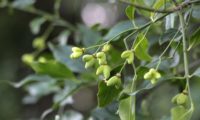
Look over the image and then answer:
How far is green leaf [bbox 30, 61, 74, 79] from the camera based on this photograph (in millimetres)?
1142

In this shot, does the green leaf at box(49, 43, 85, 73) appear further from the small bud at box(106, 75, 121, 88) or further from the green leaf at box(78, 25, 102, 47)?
the small bud at box(106, 75, 121, 88)

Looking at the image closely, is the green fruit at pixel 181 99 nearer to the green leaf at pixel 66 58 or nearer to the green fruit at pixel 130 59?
the green fruit at pixel 130 59

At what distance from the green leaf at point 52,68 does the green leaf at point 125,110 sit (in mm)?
349

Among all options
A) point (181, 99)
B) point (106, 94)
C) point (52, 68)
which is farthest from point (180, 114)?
point (52, 68)

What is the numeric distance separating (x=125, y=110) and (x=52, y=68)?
14.6 inches

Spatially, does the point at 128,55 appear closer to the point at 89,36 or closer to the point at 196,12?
the point at 196,12

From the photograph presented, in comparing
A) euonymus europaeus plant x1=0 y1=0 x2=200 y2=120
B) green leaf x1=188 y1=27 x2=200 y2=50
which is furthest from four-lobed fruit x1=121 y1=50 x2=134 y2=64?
green leaf x1=188 y1=27 x2=200 y2=50

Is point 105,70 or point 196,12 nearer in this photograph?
point 105,70

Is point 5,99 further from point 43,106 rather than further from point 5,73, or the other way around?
point 43,106

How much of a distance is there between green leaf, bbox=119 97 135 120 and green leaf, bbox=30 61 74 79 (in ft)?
1.14

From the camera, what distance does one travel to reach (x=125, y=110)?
809mm

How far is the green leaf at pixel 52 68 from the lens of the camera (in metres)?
1.14

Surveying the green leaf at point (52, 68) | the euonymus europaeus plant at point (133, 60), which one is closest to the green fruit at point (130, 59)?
the euonymus europaeus plant at point (133, 60)

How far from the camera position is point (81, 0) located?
2502mm
